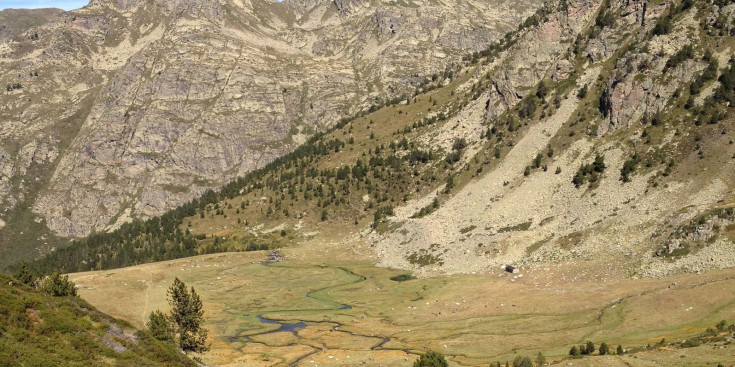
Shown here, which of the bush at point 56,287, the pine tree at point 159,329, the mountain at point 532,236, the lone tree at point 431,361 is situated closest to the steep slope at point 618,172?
the mountain at point 532,236

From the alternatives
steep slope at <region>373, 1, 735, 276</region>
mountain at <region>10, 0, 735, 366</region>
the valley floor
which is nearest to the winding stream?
the valley floor

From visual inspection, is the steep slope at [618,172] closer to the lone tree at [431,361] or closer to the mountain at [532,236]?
the mountain at [532,236]

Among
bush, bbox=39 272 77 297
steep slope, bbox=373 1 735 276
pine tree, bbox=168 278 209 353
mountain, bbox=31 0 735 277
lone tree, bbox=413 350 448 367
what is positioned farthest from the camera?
mountain, bbox=31 0 735 277

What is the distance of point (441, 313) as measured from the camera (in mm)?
87438

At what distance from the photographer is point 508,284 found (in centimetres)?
9500

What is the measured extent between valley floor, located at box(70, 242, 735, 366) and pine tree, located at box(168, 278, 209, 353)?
2.42 m

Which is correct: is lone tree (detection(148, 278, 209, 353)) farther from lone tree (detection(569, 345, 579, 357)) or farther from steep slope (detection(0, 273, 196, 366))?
lone tree (detection(569, 345, 579, 357))

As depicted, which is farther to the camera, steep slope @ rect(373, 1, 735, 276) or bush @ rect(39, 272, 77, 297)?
steep slope @ rect(373, 1, 735, 276)

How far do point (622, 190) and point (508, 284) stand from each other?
33801 mm

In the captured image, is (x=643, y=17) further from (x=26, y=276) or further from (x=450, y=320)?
(x=26, y=276)

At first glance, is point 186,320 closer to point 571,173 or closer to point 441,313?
point 441,313

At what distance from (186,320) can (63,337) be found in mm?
37489

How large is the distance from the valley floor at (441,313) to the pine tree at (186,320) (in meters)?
2.42

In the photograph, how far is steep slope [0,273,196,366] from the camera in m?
31.6
